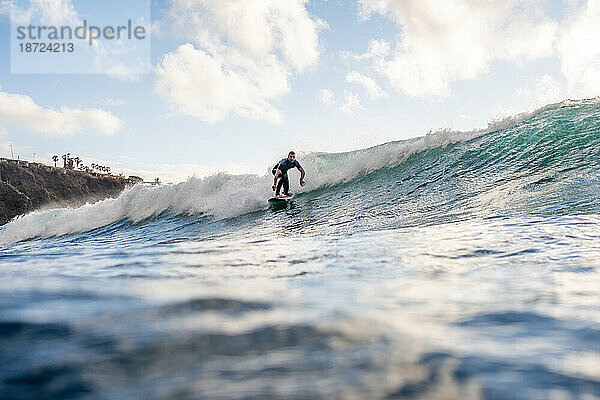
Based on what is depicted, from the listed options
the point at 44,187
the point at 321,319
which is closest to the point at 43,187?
the point at 44,187

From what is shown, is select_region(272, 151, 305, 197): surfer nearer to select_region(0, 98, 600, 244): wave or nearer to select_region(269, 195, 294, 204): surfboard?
select_region(269, 195, 294, 204): surfboard

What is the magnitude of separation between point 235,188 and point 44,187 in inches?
3071

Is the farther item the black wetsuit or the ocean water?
the black wetsuit

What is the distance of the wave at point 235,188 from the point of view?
43.8 ft

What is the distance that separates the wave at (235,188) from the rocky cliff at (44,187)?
6214 centimetres

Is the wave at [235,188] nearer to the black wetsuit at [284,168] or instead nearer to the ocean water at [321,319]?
the black wetsuit at [284,168]

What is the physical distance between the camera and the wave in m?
13.3

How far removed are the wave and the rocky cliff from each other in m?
62.1

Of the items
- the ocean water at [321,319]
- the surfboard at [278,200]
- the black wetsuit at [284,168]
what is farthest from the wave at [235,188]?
the ocean water at [321,319]

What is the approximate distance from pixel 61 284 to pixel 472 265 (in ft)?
7.79

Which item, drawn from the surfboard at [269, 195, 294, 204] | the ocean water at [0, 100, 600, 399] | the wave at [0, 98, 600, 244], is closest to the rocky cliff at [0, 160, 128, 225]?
the wave at [0, 98, 600, 244]

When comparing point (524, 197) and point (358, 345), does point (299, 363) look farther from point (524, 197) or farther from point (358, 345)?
point (524, 197)

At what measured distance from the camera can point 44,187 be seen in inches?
3105

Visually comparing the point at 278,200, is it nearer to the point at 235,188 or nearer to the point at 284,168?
the point at 284,168
